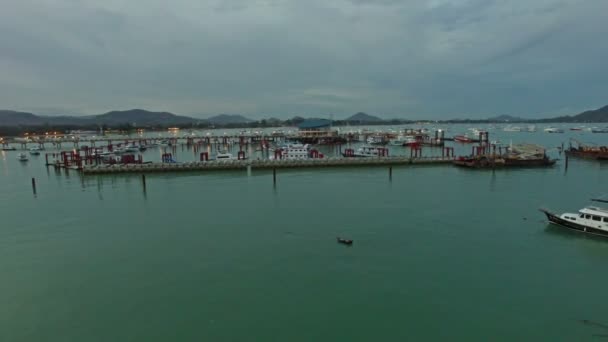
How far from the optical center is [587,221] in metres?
19.2

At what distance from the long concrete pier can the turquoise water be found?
13.9 meters

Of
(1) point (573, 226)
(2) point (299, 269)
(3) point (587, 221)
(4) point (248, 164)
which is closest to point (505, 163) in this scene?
(1) point (573, 226)

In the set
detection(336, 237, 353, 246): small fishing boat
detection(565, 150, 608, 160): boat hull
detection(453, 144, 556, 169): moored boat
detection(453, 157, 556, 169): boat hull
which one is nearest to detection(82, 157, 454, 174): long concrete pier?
detection(453, 144, 556, 169): moored boat

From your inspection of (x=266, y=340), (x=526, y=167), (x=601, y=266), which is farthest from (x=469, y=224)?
(x=526, y=167)

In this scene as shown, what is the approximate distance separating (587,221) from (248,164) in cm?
3495

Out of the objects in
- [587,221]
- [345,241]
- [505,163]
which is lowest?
[345,241]

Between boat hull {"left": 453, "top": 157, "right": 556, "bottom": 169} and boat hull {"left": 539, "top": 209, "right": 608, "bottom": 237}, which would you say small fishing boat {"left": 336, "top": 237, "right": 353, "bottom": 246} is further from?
boat hull {"left": 453, "top": 157, "right": 556, "bottom": 169}

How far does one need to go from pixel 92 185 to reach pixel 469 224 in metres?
35.0

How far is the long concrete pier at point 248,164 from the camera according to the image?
43.8 meters

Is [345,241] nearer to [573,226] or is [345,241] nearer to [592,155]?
[573,226]

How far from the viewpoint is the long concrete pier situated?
144 ft

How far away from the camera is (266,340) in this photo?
11.0 meters

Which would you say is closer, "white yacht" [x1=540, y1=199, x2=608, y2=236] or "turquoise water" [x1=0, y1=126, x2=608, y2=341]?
"turquoise water" [x1=0, y1=126, x2=608, y2=341]

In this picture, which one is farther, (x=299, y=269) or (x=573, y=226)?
(x=573, y=226)
